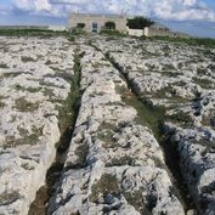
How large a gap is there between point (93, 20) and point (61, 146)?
127439 mm

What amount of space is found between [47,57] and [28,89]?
43.3 feet

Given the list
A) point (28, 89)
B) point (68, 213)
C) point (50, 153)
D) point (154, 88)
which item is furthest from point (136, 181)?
point (154, 88)

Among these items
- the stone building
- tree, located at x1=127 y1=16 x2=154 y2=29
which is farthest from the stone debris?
the stone building

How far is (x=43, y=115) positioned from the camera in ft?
75.8

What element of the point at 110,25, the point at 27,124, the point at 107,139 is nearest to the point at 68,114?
the point at 27,124

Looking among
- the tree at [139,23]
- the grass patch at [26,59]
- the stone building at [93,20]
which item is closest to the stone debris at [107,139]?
the grass patch at [26,59]

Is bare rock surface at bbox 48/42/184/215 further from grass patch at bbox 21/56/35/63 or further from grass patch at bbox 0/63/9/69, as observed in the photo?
grass patch at bbox 21/56/35/63

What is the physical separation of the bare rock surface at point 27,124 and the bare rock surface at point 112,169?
37.7 inches

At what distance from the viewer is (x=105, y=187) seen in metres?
16.3

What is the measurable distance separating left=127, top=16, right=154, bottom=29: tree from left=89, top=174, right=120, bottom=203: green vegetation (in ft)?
412

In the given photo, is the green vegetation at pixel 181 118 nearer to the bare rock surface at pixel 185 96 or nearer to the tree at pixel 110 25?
the bare rock surface at pixel 185 96

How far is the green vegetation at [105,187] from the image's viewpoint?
15743 mm

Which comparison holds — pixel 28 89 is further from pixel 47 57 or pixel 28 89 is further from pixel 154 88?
pixel 47 57

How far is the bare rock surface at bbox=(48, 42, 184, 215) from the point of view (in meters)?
15.2
